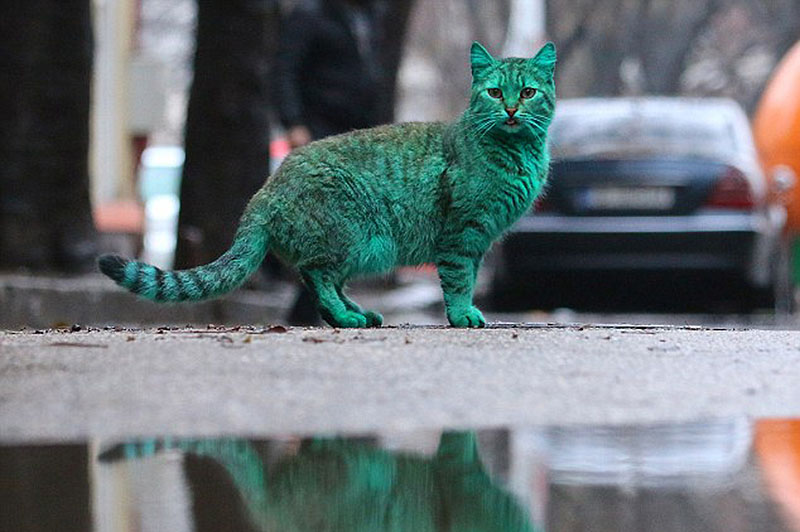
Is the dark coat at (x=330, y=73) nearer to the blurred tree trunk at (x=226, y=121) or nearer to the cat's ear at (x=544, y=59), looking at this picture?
the blurred tree trunk at (x=226, y=121)

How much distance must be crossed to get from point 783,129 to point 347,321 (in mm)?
10922

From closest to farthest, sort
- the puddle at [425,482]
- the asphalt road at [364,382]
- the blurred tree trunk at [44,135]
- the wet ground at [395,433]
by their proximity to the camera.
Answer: the puddle at [425,482] → the wet ground at [395,433] → the asphalt road at [364,382] → the blurred tree trunk at [44,135]

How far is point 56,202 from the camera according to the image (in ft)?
41.7

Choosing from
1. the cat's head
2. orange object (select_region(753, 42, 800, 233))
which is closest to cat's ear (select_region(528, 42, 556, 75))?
the cat's head

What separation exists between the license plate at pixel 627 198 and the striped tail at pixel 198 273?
243 inches

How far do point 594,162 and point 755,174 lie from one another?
1.19 metres

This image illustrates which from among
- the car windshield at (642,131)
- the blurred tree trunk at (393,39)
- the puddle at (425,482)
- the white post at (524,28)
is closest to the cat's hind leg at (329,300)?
the puddle at (425,482)

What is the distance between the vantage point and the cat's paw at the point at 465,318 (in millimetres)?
7383

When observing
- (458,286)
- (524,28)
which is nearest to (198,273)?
(458,286)

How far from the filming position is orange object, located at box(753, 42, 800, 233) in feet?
55.4

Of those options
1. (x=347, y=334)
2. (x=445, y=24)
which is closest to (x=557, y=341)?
(x=347, y=334)

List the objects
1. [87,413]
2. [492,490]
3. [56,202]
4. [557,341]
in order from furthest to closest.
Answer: [56,202] → [557,341] → [87,413] → [492,490]

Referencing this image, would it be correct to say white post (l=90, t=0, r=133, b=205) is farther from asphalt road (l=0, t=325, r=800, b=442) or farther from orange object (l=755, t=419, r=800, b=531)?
orange object (l=755, t=419, r=800, b=531)

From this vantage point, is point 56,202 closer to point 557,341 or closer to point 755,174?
point 755,174
